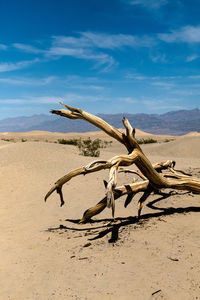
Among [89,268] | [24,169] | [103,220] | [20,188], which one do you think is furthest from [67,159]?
[89,268]

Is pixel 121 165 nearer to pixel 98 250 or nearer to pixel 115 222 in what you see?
pixel 98 250

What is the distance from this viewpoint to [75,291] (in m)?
3.02

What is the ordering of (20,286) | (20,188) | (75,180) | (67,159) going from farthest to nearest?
(67,159) → (75,180) → (20,188) → (20,286)

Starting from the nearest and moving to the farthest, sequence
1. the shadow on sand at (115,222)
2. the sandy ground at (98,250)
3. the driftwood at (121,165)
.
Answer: the sandy ground at (98,250) → the driftwood at (121,165) → the shadow on sand at (115,222)

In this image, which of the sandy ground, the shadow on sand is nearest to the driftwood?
the shadow on sand

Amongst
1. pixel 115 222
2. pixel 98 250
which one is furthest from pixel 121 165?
pixel 115 222

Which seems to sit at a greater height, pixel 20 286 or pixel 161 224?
pixel 161 224

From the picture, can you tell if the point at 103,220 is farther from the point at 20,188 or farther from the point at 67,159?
the point at 67,159

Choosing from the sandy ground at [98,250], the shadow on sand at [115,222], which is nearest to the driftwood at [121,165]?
the shadow on sand at [115,222]

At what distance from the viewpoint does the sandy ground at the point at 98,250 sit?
302 cm

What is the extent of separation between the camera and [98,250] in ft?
12.9

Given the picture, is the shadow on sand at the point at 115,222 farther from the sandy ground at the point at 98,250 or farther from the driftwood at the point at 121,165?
the driftwood at the point at 121,165

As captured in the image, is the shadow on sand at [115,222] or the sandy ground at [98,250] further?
the shadow on sand at [115,222]

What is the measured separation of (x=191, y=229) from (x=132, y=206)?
217cm
